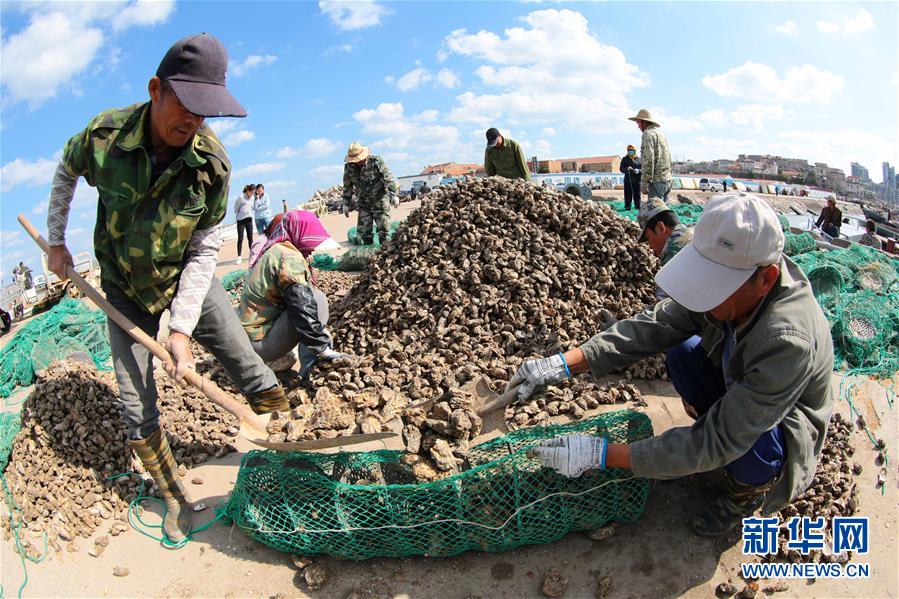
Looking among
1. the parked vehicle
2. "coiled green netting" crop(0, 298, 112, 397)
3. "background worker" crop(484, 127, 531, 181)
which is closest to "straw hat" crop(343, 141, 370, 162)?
"background worker" crop(484, 127, 531, 181)

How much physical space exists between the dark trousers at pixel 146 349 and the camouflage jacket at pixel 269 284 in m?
0.90

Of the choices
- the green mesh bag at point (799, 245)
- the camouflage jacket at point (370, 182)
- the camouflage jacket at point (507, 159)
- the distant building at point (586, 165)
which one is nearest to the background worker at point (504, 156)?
the camouflage jacket at point (507, 159)

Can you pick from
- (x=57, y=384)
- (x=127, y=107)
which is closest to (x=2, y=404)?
(x=57, y=384)

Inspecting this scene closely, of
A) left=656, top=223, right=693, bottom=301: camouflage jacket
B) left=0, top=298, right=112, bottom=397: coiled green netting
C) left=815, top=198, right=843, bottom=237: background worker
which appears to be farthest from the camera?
left=815, top=198, right=843, bottom=237: background worker

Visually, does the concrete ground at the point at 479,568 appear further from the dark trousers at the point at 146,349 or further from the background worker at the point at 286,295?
the background worker at the point at 286,295

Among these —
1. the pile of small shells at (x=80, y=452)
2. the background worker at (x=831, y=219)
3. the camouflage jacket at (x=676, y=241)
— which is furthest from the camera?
the background worker at (x=831, y=219)

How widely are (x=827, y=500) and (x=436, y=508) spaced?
75.8 inches

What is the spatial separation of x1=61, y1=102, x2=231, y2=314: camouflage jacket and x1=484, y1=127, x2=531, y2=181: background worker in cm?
511

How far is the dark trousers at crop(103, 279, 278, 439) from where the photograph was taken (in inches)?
103

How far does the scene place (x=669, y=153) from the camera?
7.63 m

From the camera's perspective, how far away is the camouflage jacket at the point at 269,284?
12.3 ft

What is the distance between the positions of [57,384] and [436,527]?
8.43 ft

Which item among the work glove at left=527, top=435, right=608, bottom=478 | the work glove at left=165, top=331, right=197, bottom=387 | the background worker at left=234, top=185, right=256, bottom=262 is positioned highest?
the background worker at left=234, top=185, right=256, bottom=262

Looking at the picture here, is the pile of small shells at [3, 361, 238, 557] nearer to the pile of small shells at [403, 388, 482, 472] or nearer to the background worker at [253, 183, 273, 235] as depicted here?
the pile of small shells at [403, 388, 482, 472]
